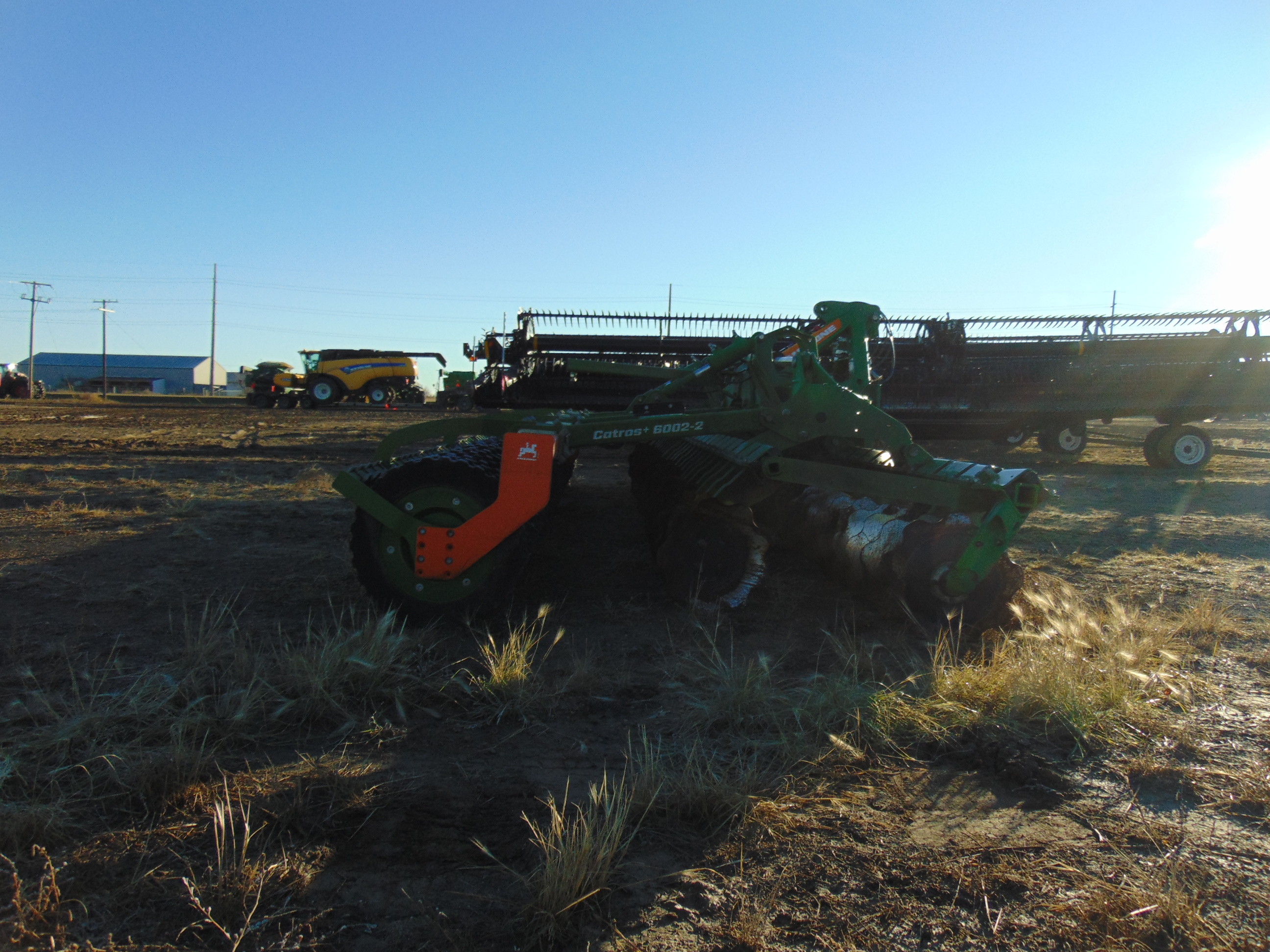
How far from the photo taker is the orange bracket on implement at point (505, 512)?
3.99m

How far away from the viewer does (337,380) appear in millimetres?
30141

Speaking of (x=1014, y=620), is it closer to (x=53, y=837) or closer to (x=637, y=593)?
(x=637, y=593)

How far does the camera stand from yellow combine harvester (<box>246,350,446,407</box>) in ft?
98.3

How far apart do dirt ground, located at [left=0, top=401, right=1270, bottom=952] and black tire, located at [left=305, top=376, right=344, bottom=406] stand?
2540 centimetres

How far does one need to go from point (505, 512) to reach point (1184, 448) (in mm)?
12456

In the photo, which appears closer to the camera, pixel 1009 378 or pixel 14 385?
pixel 1009 378

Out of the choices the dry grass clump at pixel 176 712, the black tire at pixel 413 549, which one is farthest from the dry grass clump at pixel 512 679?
the black tire at pixel 413 549

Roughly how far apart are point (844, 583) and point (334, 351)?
29.1 m

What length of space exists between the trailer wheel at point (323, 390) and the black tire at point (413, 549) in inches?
1085

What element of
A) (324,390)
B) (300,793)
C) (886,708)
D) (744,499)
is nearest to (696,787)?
(886,708)

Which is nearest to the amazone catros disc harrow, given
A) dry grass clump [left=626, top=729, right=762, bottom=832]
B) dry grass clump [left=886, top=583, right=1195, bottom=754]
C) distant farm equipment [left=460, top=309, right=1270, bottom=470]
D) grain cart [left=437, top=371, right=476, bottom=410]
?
dry grass clump [left=886, top=583, right=1195, bottom=754]

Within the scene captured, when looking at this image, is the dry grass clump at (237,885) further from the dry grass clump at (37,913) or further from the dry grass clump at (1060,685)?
the dry grass clump at (1060,685)

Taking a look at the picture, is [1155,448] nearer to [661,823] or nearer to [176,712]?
[661,823]

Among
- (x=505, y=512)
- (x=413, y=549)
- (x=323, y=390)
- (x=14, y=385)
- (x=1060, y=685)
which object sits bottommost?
(x=1060, y=685)
